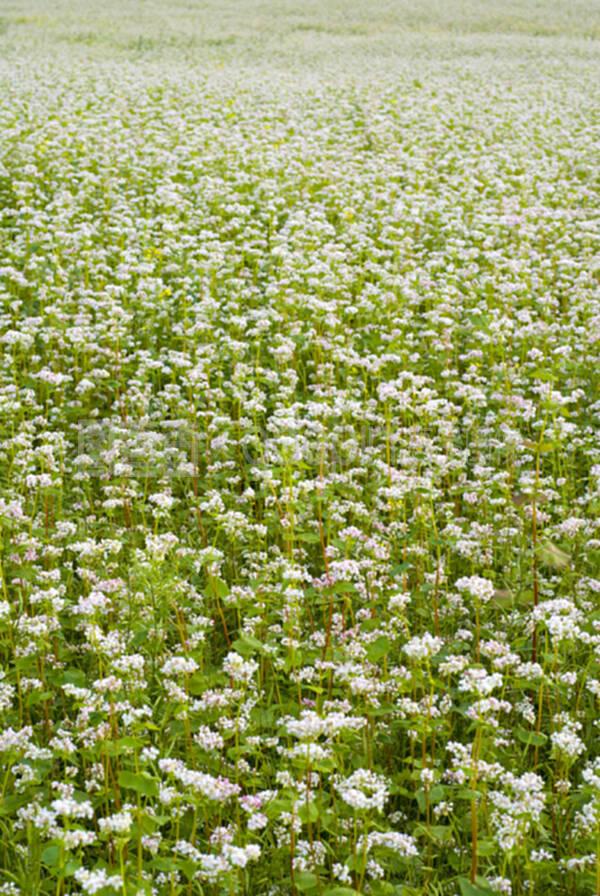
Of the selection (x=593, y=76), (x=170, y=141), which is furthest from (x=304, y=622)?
(x=593, y=76)

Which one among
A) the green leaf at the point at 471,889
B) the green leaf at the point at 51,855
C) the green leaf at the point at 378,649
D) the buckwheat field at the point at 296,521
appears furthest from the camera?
the green leaf at the point at 378,649

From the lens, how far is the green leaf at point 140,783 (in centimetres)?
296

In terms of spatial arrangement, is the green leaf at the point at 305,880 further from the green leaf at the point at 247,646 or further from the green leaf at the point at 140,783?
the green leaf at the point at 247,646

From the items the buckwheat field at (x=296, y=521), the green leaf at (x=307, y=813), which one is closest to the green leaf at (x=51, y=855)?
the buckwheat field at (x=296, y=521)

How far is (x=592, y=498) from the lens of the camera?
17.7 ft

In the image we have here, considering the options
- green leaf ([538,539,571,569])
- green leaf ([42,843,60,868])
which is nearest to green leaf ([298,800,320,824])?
green leaf ([42,843,60,868])

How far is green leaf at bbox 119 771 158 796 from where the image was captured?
296 centimetres

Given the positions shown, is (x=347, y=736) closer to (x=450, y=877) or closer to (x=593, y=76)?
(x=450, y=877)

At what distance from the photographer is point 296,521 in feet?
15.5

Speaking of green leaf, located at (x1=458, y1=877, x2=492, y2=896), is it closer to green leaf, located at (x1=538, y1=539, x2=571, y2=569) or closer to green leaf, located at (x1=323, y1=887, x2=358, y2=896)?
green leaf, located at (x1=323, y1=887, x2=358, y2=896)

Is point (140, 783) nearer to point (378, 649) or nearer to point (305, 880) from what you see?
point (305, 880)

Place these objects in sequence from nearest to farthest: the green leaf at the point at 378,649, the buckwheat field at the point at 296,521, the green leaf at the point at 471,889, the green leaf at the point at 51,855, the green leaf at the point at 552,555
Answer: the green leaf at the point at 51,855, the green leaf at the point at 471,889, the buckwheat field at the point at 296,521, the green leaf at the point at 378,649, the green leaf at the point at 552,555

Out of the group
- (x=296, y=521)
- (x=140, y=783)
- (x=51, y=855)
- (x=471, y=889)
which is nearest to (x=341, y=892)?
(x=471, y=889)

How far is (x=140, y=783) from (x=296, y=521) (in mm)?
1970
